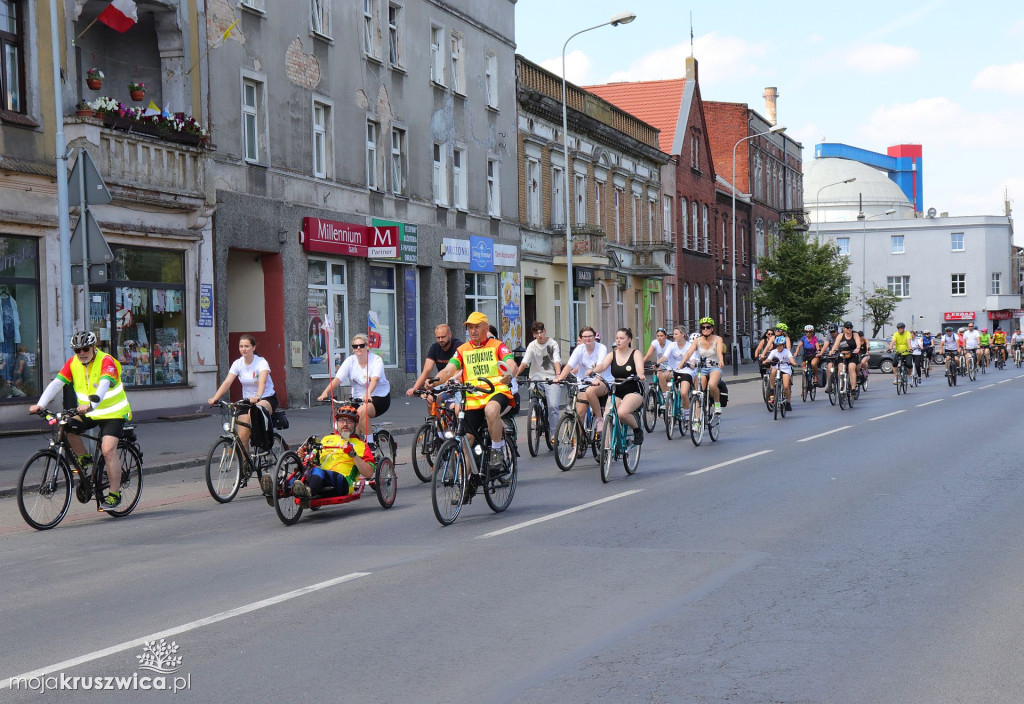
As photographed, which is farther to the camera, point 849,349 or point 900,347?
point 900,347

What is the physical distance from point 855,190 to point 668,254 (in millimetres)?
69583

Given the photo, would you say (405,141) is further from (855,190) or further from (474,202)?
(855,190)

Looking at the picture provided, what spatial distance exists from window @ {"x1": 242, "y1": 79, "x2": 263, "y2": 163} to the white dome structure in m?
95.4

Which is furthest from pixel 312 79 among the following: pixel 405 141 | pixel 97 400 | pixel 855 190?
pixel 855 190

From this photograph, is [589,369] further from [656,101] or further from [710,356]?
[656,101]

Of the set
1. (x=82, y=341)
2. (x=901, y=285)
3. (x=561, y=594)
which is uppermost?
(x=901, y=285)

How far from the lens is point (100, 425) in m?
11.9

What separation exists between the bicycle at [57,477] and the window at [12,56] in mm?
10038

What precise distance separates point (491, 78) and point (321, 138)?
420 inches

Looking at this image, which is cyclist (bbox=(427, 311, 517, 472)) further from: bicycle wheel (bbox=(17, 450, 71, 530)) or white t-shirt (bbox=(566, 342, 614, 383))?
bicycle wheel (bbox=(17, 450, 71, 530))

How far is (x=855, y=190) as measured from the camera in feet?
388

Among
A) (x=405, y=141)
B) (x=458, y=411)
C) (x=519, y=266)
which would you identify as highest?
(x=405, y=141)

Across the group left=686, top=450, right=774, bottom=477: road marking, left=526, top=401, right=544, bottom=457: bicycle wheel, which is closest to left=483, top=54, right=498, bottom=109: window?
left=526, top=401, right=544, bottom=457: bicycle wheel

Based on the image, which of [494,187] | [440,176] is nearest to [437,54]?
[440,176]
